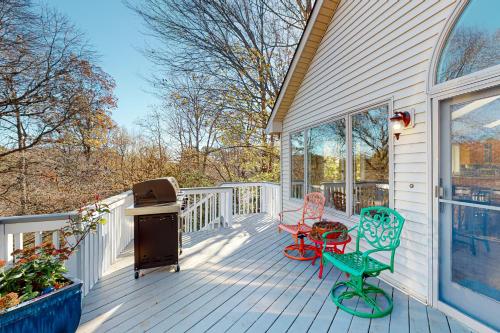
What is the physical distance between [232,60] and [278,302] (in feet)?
30.7

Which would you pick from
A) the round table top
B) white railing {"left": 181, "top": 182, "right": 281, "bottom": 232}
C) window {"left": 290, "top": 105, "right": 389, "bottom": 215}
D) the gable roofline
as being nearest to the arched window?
window {"left": 290, "top": 105, "right": 389, "bottom": 215}

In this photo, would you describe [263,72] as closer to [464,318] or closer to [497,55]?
[497,55]

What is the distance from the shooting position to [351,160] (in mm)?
3709

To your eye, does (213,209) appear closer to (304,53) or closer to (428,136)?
(304,53)

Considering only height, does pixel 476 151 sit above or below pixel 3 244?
above

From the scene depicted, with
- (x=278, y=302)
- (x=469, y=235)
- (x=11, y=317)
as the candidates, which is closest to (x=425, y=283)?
(x=469, y=235)

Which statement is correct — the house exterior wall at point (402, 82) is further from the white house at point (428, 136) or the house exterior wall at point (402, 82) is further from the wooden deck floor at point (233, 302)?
the wooden deck floor at point (233, 302)

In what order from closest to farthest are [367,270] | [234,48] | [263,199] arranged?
[367,270] < [263,199] < [234,48]

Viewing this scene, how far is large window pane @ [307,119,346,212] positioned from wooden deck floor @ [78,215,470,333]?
1369mm

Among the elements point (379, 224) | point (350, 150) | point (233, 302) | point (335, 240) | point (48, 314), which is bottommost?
point (233, 302)

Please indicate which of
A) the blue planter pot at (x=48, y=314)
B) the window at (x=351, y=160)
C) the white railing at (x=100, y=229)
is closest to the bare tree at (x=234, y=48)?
the white railing at (x=100, y=229)

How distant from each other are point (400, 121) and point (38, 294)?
376 centimetres

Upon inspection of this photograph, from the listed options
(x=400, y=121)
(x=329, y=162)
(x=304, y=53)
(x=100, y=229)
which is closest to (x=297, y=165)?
(x=329, y=162)

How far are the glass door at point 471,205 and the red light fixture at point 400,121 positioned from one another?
34cm
